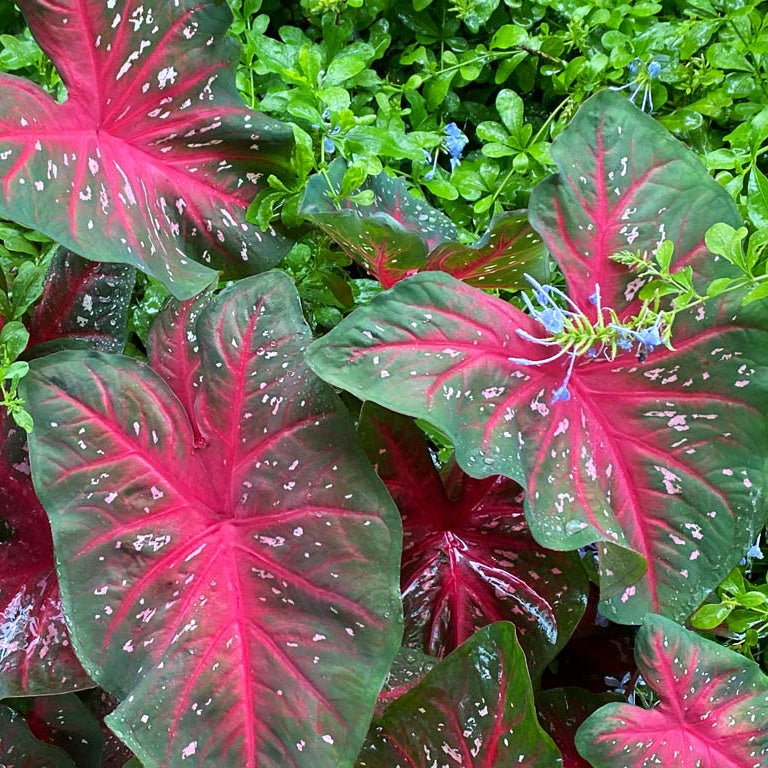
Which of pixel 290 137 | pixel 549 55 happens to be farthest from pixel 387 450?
pixel 549 55

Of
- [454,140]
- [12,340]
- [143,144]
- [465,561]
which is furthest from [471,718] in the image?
[454,140]

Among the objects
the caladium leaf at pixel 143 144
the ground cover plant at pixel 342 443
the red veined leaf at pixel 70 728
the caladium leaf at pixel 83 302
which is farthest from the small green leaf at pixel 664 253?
the red veined leaf at pixel 70 728

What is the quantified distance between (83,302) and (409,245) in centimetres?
47

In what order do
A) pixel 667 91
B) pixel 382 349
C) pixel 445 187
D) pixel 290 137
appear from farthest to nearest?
pixel 667 91, pixel 445 187, pixel 290 137, pixel 382 349

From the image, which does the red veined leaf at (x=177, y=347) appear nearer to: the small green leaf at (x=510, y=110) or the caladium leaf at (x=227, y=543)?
the caladium leaf at (x=227, y=543)

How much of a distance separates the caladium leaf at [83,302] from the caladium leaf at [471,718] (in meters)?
0.61

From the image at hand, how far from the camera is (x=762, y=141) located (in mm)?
1353

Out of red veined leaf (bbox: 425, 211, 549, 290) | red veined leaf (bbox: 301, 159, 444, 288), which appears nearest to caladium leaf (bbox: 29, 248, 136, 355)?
red veined leaf (bbox: 301, 159, 444, 288)

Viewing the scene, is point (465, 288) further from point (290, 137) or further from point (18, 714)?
point (18, 714)

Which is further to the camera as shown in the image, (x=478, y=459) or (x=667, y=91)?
(x=667, y=91)

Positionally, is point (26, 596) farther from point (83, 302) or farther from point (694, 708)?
point (694, 708)

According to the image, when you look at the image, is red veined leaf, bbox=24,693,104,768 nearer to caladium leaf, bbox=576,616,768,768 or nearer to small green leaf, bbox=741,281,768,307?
caladium leaf, bbox=576,616,768,768

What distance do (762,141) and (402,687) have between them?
3.38ft

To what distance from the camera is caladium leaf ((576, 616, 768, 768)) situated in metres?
0.93
